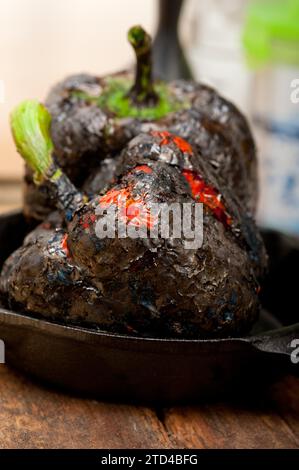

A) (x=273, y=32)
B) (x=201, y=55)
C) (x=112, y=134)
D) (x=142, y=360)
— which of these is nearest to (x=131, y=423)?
(x=142, y=360)

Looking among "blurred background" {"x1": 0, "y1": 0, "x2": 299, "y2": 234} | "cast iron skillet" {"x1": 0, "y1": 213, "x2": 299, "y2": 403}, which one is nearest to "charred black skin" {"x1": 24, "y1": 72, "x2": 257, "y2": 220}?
"cast iron skillet" {"x1": 0, "y1": 213, "x2": 299, "y2": 403}

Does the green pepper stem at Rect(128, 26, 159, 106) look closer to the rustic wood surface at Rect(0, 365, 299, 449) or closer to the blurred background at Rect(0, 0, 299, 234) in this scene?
the rustic wood surface at Rect(0, 365, 299, 449)

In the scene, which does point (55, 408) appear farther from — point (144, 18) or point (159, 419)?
point (144, 18)

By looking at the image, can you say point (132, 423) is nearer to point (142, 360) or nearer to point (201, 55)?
point (142, 360)

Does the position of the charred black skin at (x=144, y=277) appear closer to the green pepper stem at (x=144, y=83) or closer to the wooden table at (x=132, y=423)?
the wooden table at (x=132, y=423)

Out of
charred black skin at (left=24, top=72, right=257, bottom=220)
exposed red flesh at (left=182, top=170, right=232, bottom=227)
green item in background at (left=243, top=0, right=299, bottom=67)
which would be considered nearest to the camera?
exposed red flesh at (left=182, top=170, right=232, bottom=227)

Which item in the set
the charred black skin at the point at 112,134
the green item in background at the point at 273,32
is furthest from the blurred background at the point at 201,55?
the charred black skin at the point at 112,134
